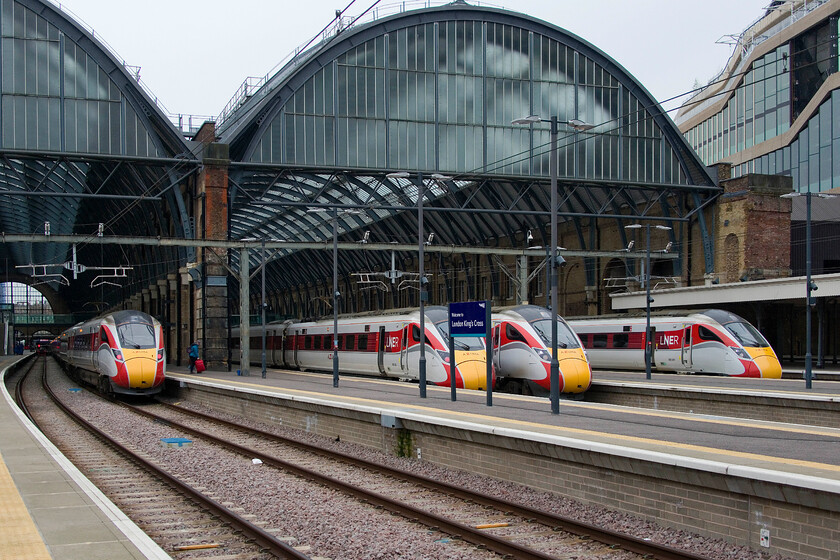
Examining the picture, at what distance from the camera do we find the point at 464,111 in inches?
1884

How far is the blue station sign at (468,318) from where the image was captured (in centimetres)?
2328

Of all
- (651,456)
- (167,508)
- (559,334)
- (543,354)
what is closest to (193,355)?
(543,354)

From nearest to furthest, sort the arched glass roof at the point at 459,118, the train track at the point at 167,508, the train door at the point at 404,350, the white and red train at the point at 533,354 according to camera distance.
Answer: the train track at the point at 167,508
the white and red train at the point at 533,354
the train door at the point at 404,350
the arched glass roof at the point at 459,118

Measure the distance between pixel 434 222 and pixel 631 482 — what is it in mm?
53907

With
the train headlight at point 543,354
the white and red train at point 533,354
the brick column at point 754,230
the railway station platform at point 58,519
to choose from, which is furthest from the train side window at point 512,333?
the brick column at point 754,230

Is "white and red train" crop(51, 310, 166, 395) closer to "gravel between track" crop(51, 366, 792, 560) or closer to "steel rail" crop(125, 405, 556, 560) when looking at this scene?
"gravel between track" crop(51, 366, 792, 560)

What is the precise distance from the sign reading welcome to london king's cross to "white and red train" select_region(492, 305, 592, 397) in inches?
218

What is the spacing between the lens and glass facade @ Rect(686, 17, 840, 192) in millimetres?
61875

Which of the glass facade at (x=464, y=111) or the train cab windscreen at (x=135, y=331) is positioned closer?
the train cab windscreen at (x=135, y=331)

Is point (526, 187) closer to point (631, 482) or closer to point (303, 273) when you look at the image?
point (631, 482)

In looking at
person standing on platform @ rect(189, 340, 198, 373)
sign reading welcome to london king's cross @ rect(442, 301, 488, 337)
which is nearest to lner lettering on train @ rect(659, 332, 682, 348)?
sign reading welcome to london king's cross @ rect(442, 301, 488, 337)

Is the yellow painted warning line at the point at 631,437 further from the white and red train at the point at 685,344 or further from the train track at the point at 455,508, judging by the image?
the white and red train at the point at 685,344

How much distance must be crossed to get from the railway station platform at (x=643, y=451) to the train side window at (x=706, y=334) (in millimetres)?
7788

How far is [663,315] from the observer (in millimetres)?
37594
